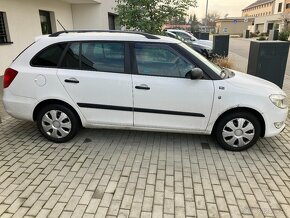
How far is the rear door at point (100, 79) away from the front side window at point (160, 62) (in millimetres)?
222

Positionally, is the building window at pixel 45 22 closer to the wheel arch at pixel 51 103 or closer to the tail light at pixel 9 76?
the tail light at pixel 9 76

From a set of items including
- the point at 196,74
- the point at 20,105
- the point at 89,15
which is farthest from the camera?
the point at 89,15

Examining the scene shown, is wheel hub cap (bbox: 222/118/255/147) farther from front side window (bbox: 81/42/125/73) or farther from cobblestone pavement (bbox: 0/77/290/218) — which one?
front side window (bbox: 81/42/125/73)

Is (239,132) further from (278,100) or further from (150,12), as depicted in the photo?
(150,12)

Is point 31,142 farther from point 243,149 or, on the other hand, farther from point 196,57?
point 243,149

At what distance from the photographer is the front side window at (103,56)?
4.01 metres

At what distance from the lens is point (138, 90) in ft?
12.9

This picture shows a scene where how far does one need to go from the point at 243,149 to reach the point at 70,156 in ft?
8.48

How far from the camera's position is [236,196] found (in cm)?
309

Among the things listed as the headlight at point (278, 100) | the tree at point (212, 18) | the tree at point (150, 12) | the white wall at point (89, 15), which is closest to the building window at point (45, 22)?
the white wall at point (89, 15)

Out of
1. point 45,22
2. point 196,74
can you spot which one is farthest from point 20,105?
point 45,22

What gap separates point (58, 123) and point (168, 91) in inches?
70.2

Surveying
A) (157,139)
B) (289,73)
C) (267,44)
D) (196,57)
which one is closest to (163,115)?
(157,139)

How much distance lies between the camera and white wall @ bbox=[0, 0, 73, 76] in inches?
364
